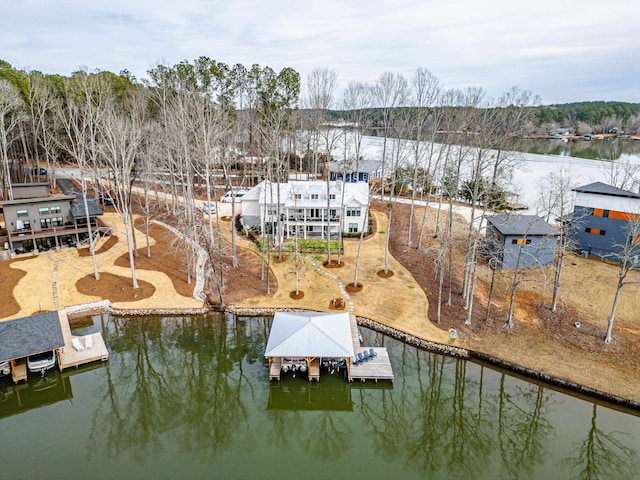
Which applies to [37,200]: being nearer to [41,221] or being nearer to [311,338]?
[41,221]

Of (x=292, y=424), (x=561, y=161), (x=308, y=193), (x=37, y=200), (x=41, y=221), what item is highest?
(x=561, y=161)

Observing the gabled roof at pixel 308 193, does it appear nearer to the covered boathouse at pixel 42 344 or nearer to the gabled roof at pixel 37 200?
the gabled roof at pixel 37 200

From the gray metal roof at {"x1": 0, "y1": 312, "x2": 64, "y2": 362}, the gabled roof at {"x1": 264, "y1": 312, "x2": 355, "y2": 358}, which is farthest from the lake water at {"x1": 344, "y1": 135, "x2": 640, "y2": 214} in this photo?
the gray metal roof at {"x1": 0, "y1": 312, "x2": 64, "y2": 362}

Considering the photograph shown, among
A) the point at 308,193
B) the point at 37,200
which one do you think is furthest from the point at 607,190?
the point at 37,200

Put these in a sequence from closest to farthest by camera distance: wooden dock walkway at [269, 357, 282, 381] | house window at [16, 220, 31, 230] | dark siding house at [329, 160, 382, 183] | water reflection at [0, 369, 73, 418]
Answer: water reflection at [0, 369, 73, 418] < wooden dock walkway at [269, 357, 282, 381] < house window at [16, 220, 31, 230] < dark siding house at [329, 160, 382, 183]

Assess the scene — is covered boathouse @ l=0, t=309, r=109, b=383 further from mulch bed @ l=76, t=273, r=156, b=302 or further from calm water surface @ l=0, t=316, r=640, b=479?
mulch bed @ l=76, t=273, r=156, b=302

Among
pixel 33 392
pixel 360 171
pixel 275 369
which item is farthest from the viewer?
pixel 360 171
